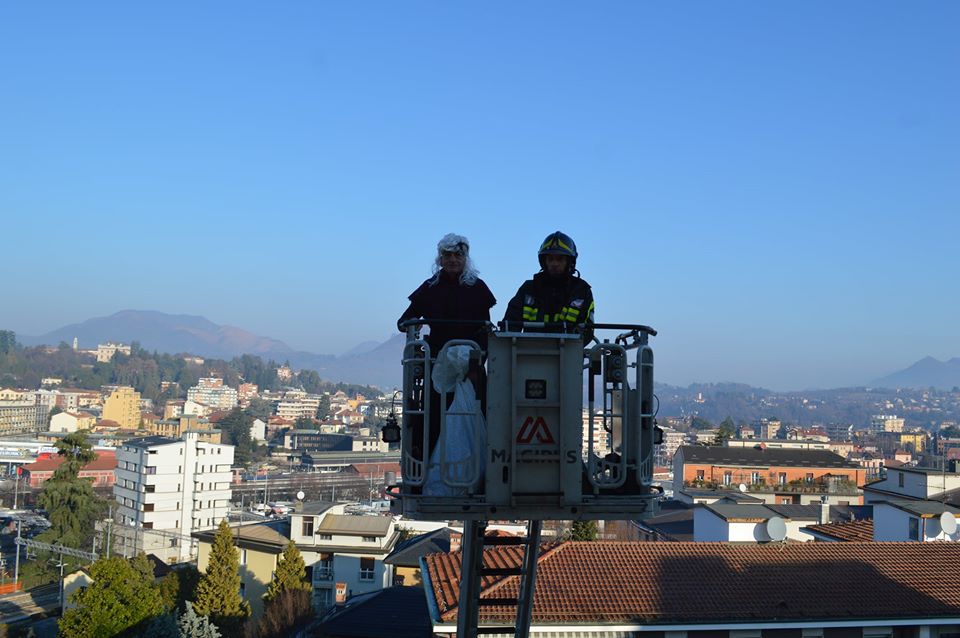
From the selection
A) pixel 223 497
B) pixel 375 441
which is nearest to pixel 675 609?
pixel 223 497

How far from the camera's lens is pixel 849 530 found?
2706cm

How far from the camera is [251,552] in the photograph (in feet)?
137

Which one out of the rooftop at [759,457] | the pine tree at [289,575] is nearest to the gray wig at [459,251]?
the pine tree at [289,575]

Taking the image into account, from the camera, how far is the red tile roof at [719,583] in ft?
55.2

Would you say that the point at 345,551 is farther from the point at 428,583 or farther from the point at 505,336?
the point at 505,336

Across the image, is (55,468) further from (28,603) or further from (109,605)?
(109,605)

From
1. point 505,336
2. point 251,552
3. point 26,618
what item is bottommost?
point 26,618

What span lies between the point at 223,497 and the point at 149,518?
24.2ft

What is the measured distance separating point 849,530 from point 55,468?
102 m

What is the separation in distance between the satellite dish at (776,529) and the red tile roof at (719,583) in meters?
1.85

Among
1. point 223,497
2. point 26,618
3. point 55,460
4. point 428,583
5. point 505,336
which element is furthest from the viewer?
point 55,460

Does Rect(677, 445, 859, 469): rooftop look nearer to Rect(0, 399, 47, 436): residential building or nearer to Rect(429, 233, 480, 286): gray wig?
Rect(429, 233, 480, 286): gray wig

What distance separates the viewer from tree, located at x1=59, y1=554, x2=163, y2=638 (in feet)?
88.0

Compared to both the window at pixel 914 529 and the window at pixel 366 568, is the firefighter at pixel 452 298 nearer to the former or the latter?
the window at pixel 914 529
